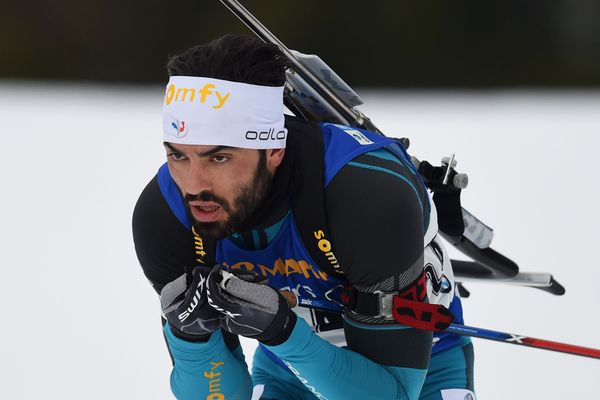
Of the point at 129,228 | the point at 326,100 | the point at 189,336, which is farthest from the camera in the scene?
the point at 129,228

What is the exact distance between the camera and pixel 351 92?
2832 mm

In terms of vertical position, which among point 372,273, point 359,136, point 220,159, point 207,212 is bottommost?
point 372,273

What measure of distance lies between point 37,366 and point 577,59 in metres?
7.32

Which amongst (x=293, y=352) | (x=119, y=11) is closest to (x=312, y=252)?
(x=293, y=352)

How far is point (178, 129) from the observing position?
2.15 meters

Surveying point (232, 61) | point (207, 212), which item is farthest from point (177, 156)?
point (232, 61)

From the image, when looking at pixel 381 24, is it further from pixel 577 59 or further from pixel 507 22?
pixel 577 59

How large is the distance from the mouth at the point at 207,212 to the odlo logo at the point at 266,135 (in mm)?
168

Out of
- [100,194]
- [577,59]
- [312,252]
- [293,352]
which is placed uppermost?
[577,59]

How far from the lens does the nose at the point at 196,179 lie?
2.15 meters

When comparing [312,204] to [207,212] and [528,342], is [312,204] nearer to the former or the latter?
[207,212]

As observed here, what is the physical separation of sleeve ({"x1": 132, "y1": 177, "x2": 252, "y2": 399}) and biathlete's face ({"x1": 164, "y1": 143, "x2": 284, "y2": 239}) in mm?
143

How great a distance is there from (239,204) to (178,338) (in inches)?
15.7

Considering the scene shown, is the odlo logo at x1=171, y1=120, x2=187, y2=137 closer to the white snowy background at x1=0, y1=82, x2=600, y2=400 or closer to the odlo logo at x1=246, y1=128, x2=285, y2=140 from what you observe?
the odlo logo at x1=246, y1=128, x2=285, y2=140
